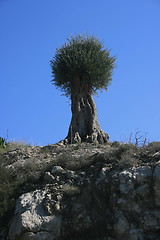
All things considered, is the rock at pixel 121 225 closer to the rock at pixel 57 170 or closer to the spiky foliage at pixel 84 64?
the rock at pixel 57 170

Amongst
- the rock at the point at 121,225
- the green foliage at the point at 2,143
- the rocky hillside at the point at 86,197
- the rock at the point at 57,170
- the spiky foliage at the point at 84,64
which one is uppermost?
the spiky foliage at the point at 84,64

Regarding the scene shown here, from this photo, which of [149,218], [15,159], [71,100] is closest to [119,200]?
[149,218]

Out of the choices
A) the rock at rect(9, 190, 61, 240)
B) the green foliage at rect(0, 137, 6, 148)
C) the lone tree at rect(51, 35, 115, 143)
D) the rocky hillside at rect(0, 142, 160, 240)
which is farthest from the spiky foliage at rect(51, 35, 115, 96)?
the rock at rect(9, 190, 61, 240)

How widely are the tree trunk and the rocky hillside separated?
3431 mm

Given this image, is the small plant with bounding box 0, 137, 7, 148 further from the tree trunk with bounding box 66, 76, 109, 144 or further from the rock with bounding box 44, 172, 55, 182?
the rock with bounding box 44, 172, 55, 182

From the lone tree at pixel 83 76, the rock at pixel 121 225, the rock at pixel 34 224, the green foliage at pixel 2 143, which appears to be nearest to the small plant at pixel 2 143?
the green foliage at pixel 2 143

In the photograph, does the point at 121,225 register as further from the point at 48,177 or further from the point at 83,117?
the point at 83,117

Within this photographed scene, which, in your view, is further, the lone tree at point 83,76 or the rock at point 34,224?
the lone tree at point 83,76

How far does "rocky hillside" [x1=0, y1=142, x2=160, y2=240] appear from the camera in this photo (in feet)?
24.6

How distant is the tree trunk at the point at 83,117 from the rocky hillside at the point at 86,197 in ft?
11.3

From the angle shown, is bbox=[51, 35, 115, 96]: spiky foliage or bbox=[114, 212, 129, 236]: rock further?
bbox=[51, 35, 115, 96]: spiky foliage

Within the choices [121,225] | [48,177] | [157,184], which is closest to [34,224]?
[48,177]

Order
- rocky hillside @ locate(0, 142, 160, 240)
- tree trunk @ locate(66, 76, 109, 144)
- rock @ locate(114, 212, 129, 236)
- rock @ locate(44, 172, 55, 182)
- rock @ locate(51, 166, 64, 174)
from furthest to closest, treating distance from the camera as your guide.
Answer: tree trunk @ locate(66, 76, 109, 144) < rock @ locate(51, 166, 64, 174) < rock @ locate(44, 172, 55, 182) < rocky hillside @ locate(0, 142, 160, 240) < rock @ locate(114, 212, 129, 236)

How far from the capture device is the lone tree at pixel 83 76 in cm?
1321
